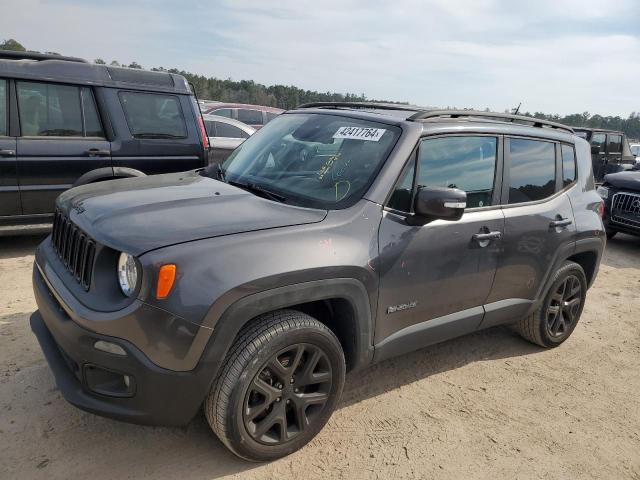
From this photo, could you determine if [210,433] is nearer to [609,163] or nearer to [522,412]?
[522,412]

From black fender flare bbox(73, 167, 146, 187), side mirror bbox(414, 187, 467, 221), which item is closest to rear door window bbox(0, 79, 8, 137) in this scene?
black fender flare bbox(73, 167, 146, 187)

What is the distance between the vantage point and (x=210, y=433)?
2.84m

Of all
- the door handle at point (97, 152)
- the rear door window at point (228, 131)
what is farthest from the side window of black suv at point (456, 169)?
the rear door window at point (228, 131)

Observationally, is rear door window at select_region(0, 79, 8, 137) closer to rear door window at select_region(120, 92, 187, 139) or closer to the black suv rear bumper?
rear door window at select_region(120, 92, 187, 139)

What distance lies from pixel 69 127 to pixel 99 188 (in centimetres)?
298

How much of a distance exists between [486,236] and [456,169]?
48 centimetres

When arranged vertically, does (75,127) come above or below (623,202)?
above

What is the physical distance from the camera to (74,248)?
265cm

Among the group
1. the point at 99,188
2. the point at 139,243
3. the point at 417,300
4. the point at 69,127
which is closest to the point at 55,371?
the point at 139,243

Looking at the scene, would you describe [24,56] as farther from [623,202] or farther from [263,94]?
[263,94]

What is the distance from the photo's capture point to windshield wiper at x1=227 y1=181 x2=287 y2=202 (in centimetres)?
295

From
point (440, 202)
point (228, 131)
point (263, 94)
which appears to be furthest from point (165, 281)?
point (263, 94)

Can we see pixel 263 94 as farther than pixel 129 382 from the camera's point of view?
Yes

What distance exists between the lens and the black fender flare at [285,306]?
2.27 meters
